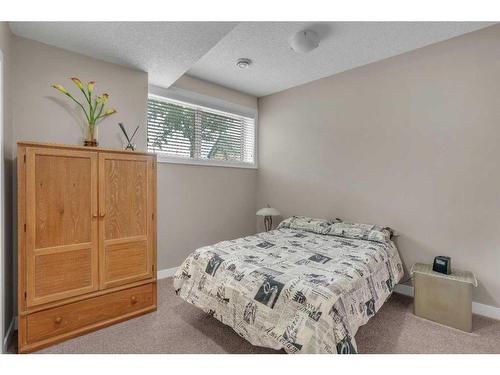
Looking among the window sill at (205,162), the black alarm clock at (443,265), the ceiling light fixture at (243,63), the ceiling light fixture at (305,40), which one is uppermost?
the ceiling light fixture at (243,63)

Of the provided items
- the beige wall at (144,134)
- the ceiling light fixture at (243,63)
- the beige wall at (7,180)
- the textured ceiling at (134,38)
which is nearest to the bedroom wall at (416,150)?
the beige wall at (144,134)

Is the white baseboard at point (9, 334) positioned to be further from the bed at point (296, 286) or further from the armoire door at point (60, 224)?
the bed at point (296, 286)

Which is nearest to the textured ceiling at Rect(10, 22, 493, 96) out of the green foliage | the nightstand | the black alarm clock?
the green foliage

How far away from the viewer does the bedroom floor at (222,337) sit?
72.9 inches

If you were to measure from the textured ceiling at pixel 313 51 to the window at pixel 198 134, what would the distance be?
523 millimetres

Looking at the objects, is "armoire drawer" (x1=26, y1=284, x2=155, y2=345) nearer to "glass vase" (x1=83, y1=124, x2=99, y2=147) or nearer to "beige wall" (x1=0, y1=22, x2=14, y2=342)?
"beige wall" (x1=0, y1=22, x2=14, y2=342)

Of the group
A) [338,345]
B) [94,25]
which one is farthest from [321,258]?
[94,25]

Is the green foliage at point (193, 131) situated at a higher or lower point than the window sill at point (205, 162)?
higher

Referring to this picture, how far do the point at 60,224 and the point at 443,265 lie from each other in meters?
3.21

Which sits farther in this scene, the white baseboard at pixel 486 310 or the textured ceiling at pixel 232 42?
the white baseboard at pixel 486 310

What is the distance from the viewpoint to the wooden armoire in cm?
180

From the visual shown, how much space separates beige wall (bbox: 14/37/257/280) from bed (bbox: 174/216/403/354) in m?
1.15
